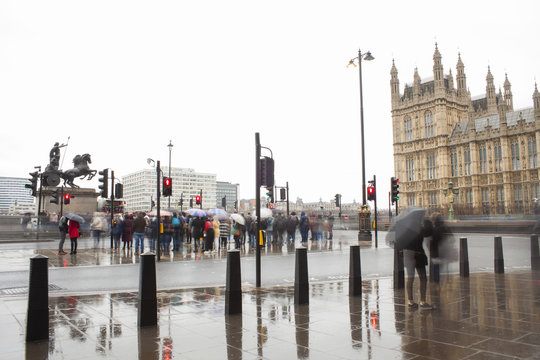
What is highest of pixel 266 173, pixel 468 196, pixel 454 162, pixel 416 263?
pixel 454 162

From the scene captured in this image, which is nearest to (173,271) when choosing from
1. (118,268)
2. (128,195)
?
(118,268)

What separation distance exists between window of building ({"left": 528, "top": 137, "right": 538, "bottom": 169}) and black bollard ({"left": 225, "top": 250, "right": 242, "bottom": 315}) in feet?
208

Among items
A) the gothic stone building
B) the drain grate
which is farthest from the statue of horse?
the gothic stone building

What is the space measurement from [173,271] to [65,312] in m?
5.68

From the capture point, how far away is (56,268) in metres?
12.4

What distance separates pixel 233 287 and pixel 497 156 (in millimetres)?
66144

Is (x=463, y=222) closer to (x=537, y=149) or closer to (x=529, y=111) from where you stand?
(x=537, y=149)

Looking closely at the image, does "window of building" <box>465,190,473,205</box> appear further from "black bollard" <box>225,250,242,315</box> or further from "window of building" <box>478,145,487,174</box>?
"black bollard" <box>225,250,242,315</box>

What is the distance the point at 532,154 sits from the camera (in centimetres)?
5828

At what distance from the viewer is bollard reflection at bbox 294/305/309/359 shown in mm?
4355

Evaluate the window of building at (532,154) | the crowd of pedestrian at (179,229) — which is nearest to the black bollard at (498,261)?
the crowd of pedestrian at (179,229)

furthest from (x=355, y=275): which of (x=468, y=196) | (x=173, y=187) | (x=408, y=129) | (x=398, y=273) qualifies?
(x=173, y=187)

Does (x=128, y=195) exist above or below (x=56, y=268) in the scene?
above

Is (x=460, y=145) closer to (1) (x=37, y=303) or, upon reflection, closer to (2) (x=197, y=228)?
(2) (x=197, y=228)
